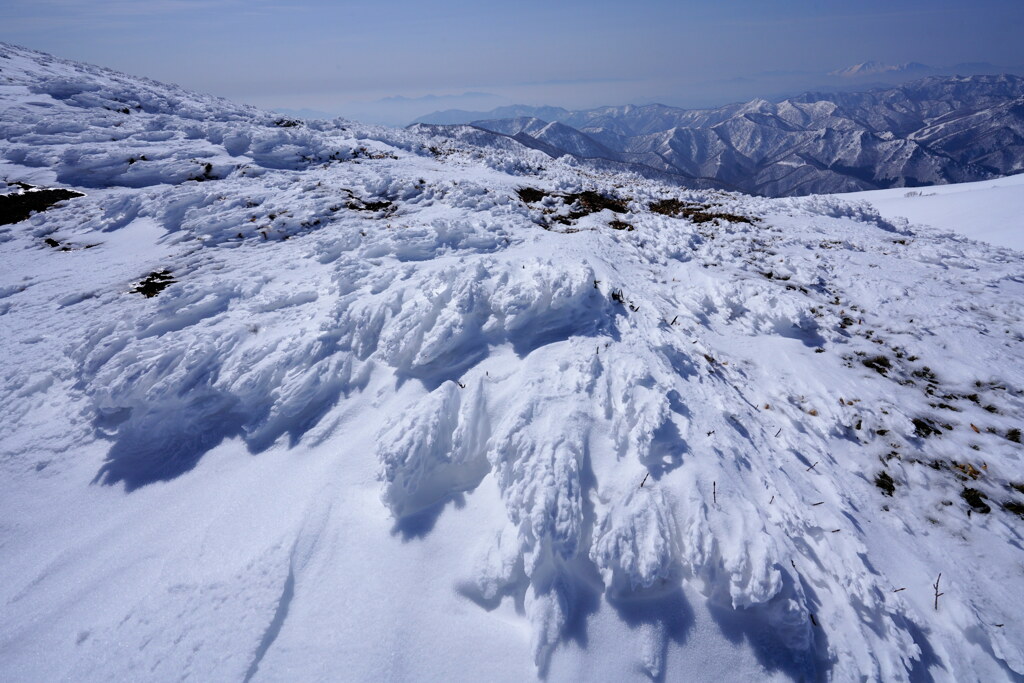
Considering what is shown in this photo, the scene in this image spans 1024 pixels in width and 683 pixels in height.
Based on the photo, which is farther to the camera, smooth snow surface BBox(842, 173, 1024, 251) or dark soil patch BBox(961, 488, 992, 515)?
smooth snow surface BBox(842, 173, 1024, 251)

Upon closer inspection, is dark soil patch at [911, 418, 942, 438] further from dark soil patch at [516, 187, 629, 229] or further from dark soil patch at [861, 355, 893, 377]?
dark soil patch at [516, 187, 629, 229]

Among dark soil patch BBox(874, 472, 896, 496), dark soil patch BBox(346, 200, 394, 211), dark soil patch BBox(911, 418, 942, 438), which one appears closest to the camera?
dark soil patch BBox(874, 472, 896, 496)

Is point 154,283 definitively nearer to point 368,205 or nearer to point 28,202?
point 368,205

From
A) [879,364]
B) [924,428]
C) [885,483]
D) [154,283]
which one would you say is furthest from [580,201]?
[154,283]

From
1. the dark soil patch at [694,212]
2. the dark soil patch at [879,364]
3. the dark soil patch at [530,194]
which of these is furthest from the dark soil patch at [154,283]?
the dark soil patch at [694,212]

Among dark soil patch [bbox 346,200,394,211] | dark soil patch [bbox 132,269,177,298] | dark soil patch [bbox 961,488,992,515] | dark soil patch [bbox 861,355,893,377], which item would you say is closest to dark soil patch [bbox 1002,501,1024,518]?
dark soil patch [bbox 961,488,992,515]

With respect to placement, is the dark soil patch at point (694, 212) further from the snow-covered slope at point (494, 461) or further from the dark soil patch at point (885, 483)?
the dark soil patch at point (885, 483)
